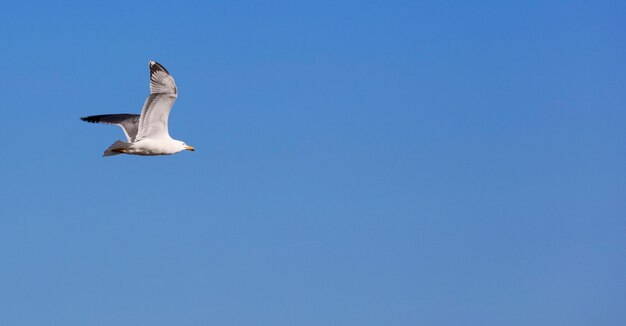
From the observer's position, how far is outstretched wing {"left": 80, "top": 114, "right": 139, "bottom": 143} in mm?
32344

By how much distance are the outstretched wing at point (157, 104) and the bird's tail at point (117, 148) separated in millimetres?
899

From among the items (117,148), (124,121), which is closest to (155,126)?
(117,148)

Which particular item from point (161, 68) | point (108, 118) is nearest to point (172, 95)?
point (161, 68)

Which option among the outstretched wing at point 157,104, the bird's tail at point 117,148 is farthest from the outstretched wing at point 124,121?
the bird's tail at point 117,148

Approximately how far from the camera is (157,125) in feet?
101

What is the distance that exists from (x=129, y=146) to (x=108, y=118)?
3716 millimetres

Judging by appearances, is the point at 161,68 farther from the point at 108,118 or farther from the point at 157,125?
the point at 108,118

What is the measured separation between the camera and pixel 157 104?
30.4 m

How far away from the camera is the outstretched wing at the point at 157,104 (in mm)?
29969

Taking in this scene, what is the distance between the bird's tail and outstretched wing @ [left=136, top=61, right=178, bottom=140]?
Answer: 2.95 ft

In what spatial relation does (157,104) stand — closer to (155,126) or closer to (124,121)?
(155,126)

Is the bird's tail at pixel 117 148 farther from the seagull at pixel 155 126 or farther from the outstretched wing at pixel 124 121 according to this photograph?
the outstretched wing at pixel 124 121

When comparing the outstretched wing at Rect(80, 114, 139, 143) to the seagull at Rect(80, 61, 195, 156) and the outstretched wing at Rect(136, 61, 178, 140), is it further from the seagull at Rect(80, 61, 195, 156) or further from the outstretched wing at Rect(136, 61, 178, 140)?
the outstretched wing at Rect(136, 61, 178, 140)

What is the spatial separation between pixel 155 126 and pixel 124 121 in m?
2.65
